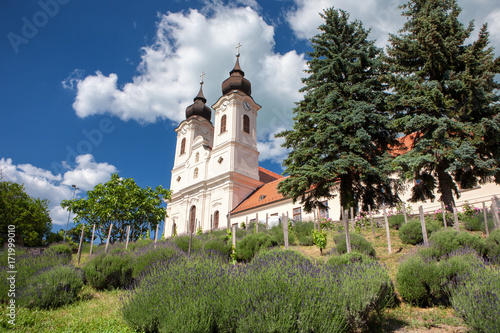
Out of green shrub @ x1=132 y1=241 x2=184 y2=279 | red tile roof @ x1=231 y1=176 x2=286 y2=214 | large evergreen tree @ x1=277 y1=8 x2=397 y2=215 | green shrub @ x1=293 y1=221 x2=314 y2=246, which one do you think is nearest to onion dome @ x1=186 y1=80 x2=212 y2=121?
red tile roof @ x1=231 y1=176 x2=286 y2=214

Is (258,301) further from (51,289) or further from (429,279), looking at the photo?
(51,289)

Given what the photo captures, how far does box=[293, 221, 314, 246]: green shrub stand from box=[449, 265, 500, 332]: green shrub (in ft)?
31.1

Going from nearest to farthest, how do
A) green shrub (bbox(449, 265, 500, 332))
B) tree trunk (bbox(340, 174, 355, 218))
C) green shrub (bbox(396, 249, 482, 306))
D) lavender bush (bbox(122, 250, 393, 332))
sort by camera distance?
green shrub (bbox(449, 265, 500, 332)) → lavender bush (bbox(122, 250, 393, 332)) → green shrub (bbox(396, 249, 482, 306)) → tree trunk (bbox(340, 174, 355, 218))

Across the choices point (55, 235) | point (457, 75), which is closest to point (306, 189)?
point (457, 75)

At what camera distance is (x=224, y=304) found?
4.82 m

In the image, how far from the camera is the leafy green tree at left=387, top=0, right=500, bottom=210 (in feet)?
45.5

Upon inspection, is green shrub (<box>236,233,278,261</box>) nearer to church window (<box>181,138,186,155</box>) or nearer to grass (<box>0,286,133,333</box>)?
grass (<box>0,286,133,333</box>)

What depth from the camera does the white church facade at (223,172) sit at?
113 feet

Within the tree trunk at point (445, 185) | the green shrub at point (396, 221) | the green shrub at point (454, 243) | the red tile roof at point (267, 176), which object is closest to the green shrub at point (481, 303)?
the green shrub at point (454, 243)

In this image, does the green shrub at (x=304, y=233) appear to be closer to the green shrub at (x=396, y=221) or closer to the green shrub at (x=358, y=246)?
the green shrub at (x=358, y=246)

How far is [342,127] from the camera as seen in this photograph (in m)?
15.7

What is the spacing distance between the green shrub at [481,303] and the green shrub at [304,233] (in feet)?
31.1

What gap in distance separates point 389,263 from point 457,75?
33.8ft

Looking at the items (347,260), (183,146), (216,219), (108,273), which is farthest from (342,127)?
(183,146)
